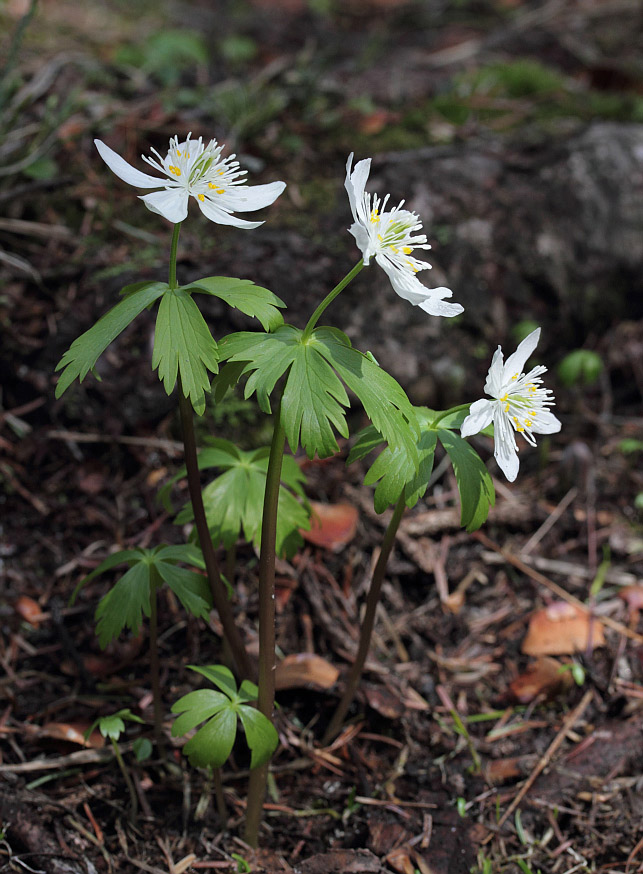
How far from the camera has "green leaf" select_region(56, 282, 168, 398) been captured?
4.91ft

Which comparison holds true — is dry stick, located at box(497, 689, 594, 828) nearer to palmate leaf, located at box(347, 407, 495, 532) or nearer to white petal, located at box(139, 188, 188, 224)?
palmate leaf, located at box(347, 407, 495, 532)

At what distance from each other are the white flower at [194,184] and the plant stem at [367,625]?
76 cm

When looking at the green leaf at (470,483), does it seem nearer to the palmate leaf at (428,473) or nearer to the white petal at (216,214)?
the palmate leaf at (428,473)

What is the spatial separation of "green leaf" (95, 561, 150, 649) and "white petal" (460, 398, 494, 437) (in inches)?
35.5

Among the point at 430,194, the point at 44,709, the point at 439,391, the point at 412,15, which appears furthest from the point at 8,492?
the point at 412,15

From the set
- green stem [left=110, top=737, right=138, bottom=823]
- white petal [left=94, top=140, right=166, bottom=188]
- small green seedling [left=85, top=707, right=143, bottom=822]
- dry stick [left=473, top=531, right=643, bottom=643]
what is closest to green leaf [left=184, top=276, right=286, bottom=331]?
white petal [left=94, top=140, right=166, bottom=188]

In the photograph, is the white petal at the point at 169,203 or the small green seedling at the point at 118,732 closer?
the white petal at the point at 169,203

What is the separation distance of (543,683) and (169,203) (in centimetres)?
196

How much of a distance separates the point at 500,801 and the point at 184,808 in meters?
0.93

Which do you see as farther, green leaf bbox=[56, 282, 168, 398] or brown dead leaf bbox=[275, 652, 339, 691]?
brown dead leaf bbox=[275, 652, 339, 691]

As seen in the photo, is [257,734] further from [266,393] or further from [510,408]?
[510,408]

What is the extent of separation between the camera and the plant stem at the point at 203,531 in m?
1.63

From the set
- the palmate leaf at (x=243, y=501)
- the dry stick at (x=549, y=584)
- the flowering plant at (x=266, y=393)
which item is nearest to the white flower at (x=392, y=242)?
the flowering plant at (x=266, y=393)

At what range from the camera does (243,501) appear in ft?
6.52
